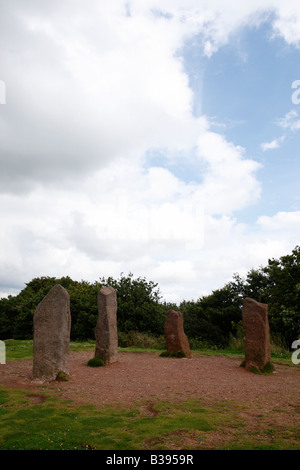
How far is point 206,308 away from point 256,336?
15.9m

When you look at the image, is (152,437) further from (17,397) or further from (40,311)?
(40,311)

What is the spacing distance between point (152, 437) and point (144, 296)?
71.8 ft

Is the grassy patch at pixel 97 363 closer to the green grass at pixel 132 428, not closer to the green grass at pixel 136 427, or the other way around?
the green grass at pixel 136 427

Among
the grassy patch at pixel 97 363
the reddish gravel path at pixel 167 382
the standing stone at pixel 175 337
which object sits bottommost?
the reddish gravel path at pixel 167 382

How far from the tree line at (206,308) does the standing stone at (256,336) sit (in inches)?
288

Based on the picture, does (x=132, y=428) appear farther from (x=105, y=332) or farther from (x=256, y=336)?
(x=256, y=336)

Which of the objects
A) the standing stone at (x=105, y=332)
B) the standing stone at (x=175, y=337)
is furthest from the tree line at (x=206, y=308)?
the standing stone at (x=105, y=332)

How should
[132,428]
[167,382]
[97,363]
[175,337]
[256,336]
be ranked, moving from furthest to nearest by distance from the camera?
[175,337] < [97,363] < [256,336] < [167,382] < [132,428]

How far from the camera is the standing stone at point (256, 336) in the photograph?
13141mm

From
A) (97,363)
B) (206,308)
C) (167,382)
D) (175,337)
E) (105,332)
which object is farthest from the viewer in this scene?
(206,308)

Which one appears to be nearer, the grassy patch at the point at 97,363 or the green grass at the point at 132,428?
the green grass at the point at 132,428

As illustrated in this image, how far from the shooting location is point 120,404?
26.7 ft

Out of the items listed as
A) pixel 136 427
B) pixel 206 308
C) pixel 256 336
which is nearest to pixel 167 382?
pixel 256 336

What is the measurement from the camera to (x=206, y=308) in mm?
29016
